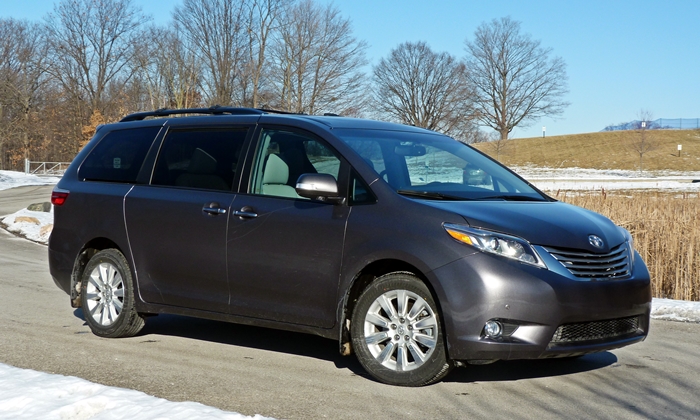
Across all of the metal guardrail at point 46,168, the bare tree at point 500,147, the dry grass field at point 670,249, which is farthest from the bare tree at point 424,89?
the dry grass field at point 670,249

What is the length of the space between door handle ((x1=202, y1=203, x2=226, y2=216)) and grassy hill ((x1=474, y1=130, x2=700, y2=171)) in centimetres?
6267

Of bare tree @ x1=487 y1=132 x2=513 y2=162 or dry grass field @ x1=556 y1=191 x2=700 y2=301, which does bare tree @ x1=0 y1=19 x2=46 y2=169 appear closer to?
bare tree @ x1=487 y1=132 x2=513 y2=162

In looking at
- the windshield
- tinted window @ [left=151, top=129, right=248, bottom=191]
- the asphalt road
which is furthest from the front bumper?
tinted window @ [left=151, top=129, right=248, bottom=191]

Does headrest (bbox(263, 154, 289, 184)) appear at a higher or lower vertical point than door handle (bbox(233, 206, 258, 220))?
higher

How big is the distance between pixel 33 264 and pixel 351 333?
858cm

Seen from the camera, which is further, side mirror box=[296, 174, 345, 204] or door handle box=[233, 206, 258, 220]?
door handle box=[233, 206, 258, 220]

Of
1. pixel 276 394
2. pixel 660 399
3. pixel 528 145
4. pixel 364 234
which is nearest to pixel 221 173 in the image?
pixel 364 234

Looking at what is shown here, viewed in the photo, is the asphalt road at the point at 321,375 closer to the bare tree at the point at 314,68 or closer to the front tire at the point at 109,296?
the front tire at the point at 109,296

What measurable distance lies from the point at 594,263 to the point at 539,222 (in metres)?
0.42

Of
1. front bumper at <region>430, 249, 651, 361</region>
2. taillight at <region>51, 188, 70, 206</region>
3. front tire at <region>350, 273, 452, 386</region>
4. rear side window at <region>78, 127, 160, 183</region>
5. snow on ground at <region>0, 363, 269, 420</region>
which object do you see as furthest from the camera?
taillight at <region>51, 188, 70, 206</region>

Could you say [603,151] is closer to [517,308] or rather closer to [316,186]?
[316,186]

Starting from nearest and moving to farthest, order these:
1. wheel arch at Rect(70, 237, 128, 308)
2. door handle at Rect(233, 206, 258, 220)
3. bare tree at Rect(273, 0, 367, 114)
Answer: door handle at Rect(233, 206, 258, 220), wheel arch at Rect(70, 237, 128, 308), bare tree at Rect(273, 0, 367, 114)

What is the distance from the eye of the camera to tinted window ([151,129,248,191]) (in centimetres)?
640

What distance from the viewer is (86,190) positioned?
7.38 meters
